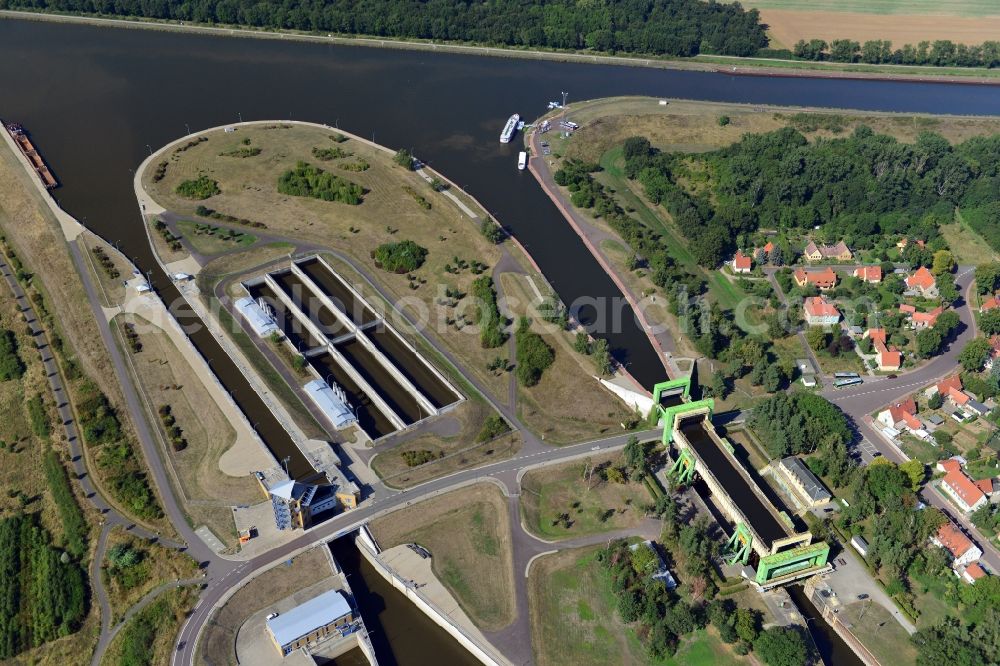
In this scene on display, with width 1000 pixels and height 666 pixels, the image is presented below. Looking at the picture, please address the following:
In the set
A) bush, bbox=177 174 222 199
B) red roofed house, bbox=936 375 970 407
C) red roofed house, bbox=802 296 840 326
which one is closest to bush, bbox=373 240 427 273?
bush, bbox=177 174 222 199

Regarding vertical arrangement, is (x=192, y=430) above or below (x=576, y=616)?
above

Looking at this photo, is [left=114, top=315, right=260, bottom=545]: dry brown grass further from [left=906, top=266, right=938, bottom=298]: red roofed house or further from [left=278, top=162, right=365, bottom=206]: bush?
[left=906, top=266, right=938, bottom=298]: red roofed house

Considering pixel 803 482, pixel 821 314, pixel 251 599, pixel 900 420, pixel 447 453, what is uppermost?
pixel 821 314

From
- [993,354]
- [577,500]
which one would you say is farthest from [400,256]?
[993,354]

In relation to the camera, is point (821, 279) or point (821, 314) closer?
point (821, 314)

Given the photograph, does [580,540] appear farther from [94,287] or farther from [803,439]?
[94,287]

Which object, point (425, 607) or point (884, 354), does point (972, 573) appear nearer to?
point (884, 354)
